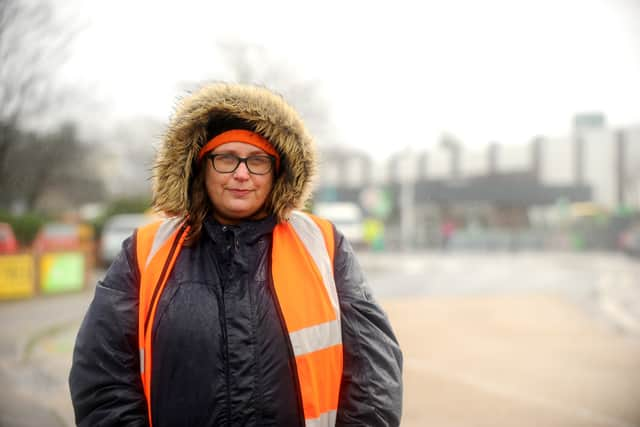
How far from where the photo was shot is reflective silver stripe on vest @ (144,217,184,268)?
186 centimetres

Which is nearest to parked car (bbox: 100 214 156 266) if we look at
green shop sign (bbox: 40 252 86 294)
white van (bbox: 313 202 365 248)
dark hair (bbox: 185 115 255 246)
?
green shop sign (bbox: 40 252 86 294)

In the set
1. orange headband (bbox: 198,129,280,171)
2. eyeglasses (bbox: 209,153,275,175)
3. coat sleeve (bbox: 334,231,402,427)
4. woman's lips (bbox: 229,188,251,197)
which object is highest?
orange headband (bbox: 198,129,280,171)

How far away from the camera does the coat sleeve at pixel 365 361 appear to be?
1830mm

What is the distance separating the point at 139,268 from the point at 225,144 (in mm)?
511

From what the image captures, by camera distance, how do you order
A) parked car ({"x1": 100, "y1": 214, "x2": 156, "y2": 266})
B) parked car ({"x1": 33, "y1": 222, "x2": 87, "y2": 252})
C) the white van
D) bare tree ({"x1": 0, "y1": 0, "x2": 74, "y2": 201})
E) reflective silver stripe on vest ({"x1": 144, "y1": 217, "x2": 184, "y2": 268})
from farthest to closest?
the white van, parked car ({"x1": 100, "y1": 214, "x2": 156, "y2": 266}), parked car ({"x1": 33, "y1": 222, "x2": 87, "y2": 252}), bare tree ({"x1": 0, "y1": 0, "x2": 74, "y2": 201}), reflective silver stripe on vest ({"x1": 144, "y1": 217, "x2": 184, "y2": 268})

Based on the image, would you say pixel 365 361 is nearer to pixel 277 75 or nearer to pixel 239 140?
pixel 239 140

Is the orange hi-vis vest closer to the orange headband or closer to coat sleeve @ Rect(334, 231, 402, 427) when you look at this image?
coat sleeve @ Rect(334, 231, 402, 427)

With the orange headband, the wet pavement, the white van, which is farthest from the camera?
the white van

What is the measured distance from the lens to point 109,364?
1757mm

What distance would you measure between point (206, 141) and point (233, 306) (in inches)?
24.3

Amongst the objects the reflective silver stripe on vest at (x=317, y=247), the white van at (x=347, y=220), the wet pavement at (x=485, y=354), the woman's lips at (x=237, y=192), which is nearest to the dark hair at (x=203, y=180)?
the woman's lips at (x=237, y=192)

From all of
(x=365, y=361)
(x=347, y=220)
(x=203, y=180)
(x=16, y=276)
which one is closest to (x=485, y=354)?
(x=365, y=361)

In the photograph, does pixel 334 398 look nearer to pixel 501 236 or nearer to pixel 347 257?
pixel 347 257

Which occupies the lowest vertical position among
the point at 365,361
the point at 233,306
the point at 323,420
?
the point at 323,420
